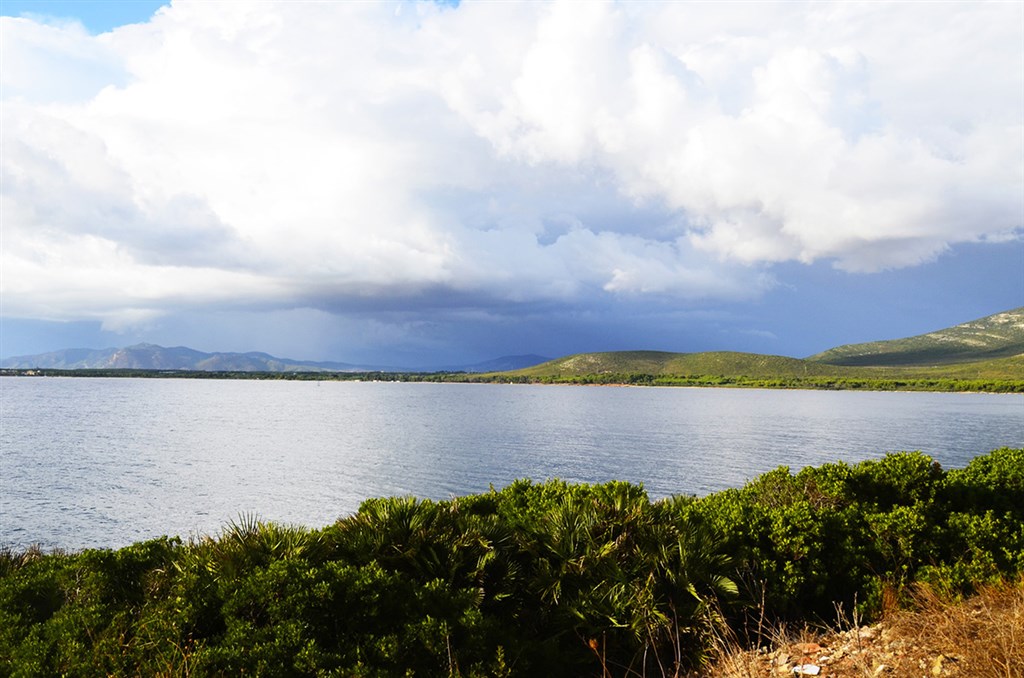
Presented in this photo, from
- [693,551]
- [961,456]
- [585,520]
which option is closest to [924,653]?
[693,551]

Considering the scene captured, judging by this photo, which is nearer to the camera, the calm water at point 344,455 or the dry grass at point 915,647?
the dry grass at point 915,647

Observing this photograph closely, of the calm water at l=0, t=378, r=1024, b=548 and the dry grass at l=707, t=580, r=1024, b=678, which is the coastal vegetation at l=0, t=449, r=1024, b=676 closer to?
the dry grass at l=707, t=580, r=1024, b=678

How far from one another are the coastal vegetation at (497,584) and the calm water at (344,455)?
24.0 meters

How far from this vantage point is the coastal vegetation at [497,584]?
23.6ft

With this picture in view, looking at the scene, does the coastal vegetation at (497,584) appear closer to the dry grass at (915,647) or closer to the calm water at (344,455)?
the dry grass at (915,647)

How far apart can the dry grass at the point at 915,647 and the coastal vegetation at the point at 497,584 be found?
522 millimetres

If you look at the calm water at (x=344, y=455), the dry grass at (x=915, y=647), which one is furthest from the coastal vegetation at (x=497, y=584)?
the calm water at (x=344, y=455)

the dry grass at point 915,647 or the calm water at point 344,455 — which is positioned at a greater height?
the dry grass at point 915,647

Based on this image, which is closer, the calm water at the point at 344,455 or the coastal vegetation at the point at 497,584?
the coastal vegetation at the point at 497,584

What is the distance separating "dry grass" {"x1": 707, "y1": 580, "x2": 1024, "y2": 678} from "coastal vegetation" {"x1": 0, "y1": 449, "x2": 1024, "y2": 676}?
52 centimetres

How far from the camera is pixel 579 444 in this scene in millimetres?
75312

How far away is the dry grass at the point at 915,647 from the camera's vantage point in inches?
281

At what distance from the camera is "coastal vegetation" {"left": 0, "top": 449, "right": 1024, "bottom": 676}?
7199 mm

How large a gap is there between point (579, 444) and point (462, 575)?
6810 centimetres
